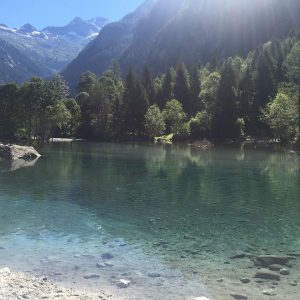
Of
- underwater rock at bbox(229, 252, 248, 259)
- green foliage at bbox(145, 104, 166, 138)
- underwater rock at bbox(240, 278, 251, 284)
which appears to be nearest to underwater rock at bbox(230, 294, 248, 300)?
underwater rock at bbox(240, 278, 251, 284)

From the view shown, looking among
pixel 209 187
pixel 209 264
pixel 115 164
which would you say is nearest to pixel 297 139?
pixel 115 164

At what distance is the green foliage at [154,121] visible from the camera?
129875 millimetres

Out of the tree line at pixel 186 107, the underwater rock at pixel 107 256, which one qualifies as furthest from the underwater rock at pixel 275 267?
the tree line at pixel 186 107

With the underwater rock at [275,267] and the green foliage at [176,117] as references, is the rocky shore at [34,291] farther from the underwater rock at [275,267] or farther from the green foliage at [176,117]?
the green foliage at [176,117]

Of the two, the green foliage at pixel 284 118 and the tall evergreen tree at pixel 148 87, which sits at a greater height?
the tall evergreen tree at pixel 148 87

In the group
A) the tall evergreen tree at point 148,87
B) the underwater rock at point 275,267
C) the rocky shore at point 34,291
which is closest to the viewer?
the rocky shore at point 34,291

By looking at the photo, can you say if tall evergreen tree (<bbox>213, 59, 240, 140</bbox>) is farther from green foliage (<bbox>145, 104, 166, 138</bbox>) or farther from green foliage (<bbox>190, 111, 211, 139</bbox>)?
green foliage (<bbox>145, 104, 166, 138</bbox>)

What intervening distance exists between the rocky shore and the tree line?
8401 cm

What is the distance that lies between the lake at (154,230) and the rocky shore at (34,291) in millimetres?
774

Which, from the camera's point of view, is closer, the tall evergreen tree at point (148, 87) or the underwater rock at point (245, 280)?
the underwater rock at point (245, 280)

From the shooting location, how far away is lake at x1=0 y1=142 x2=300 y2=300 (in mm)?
16609

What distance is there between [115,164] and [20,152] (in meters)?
21.3

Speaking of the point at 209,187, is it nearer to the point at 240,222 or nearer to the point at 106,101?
the point at 240,222

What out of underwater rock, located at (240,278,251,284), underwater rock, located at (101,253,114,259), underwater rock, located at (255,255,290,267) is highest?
underwater rock, located at (255,255,290,267)
